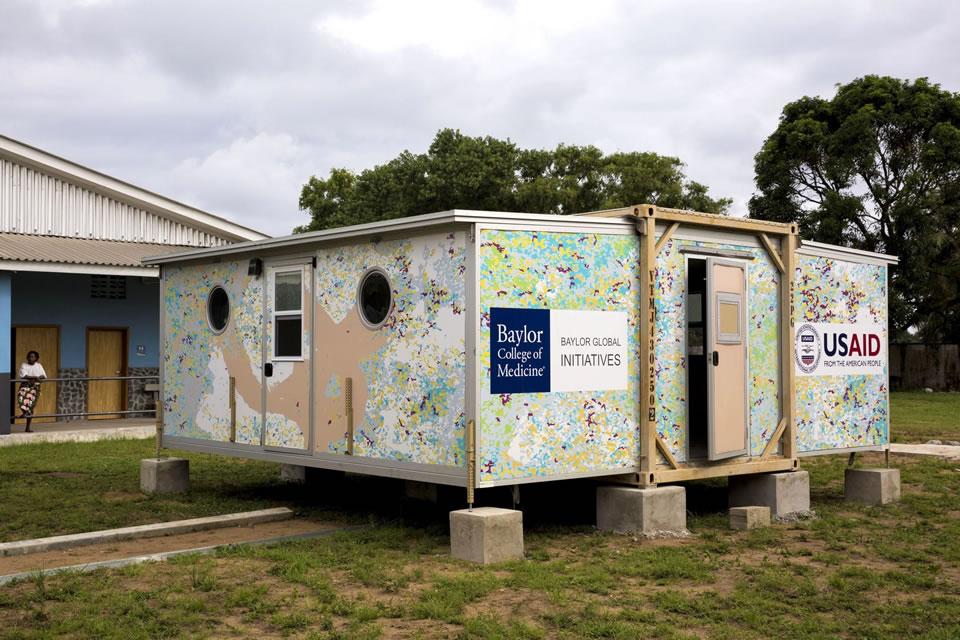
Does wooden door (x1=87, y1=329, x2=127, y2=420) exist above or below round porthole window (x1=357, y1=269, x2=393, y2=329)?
below

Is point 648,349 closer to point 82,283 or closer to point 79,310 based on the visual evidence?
point 79,310

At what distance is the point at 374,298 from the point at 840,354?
5.24 metres

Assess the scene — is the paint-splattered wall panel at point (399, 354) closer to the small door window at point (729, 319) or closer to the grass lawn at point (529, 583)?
the grass lawn at point (529, 583)

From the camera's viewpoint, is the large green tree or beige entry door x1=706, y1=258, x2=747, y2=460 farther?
the large green tree

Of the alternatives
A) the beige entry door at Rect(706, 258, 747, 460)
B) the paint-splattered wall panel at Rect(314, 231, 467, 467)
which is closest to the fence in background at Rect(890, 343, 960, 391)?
the beige entry door at Rect(706, 258, 747, 460)

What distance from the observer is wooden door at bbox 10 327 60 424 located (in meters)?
20.8

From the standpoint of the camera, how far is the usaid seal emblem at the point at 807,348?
10.9 metres

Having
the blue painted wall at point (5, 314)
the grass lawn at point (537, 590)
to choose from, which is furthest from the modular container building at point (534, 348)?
the blue painted wall at point (5, 314)

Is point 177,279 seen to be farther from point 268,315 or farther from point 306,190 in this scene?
point 306,190

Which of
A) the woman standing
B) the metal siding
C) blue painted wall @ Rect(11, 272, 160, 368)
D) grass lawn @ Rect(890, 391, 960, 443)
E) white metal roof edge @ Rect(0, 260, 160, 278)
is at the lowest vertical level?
grass lawn @ Rect(890, 391, 960, 443)

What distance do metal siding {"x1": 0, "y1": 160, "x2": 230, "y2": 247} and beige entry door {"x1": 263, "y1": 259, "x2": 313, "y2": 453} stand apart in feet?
39.1

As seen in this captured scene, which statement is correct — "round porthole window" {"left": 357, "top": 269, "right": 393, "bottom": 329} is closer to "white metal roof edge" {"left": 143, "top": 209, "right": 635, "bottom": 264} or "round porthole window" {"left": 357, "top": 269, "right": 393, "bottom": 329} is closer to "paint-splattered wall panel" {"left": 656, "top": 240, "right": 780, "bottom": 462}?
"white metal roof edge" {"left": 143, "top": 209, "right": 635, "bottom": 264}

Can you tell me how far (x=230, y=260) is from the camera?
11.5m

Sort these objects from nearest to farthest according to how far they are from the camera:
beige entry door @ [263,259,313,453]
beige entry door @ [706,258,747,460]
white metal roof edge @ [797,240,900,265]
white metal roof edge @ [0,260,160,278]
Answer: beige entry door @ [706,258,747,460], beige entry door @ [263,259,313,453], white metal roof edge @ [797,240,900,265], white metal roof edge @ [0,260,160,278]
